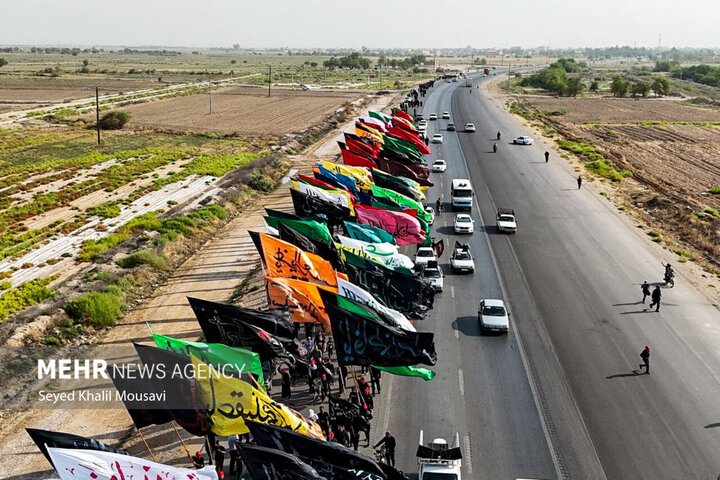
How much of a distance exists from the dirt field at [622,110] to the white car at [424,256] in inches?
3343

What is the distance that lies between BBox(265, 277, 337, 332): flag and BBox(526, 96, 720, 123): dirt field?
100 meters

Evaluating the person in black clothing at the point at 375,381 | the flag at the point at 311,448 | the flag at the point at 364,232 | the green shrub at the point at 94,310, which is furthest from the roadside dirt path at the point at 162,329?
the flag at the point at 364,232

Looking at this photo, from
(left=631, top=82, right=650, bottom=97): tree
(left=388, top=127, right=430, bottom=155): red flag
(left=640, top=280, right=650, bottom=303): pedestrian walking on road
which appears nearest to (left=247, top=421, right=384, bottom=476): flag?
(left=640, top=280, right=650, bottom=303): pedestrian walking on road

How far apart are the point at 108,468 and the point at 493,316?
19.8 m

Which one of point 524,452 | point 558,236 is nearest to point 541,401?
point 524,452

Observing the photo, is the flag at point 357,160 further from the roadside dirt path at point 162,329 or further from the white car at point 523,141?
the white car at point 523,141

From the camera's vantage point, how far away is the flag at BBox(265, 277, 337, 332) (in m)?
23.2

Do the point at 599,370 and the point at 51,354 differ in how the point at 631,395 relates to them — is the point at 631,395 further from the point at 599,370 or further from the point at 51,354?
the point at 51,354

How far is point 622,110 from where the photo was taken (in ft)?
431

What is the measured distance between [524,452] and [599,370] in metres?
7.34

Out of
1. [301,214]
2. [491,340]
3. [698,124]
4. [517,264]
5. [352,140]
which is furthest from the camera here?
→ [698,124]

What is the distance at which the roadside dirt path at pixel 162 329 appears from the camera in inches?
808

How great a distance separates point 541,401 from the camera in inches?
948

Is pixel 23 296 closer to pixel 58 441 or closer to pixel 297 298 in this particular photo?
pixel 297 298
